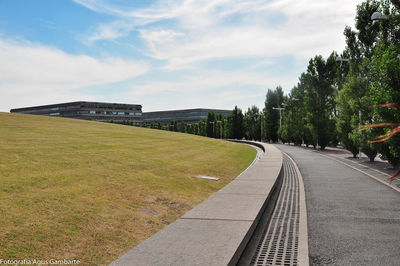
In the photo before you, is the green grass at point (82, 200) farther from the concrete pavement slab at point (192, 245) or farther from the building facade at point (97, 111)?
the building facade at point (97, 111)

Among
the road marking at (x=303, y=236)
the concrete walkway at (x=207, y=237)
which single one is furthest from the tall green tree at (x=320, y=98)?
the concrete walkway at (x=207, y=237)

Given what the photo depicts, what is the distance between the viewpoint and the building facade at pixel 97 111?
14738 centimetres

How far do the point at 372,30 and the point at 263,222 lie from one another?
23.6m

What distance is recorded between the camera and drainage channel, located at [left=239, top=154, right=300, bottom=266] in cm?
507

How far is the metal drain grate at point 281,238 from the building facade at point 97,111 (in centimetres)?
14097

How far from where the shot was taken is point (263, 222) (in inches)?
285

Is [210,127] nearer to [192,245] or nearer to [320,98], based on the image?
[320,98]

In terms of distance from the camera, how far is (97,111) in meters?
150

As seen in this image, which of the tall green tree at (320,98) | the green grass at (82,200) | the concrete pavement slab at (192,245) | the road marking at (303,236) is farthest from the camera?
the tall green tree at (320,98)

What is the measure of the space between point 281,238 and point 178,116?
177m

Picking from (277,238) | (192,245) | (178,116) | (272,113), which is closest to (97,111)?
(178,116)

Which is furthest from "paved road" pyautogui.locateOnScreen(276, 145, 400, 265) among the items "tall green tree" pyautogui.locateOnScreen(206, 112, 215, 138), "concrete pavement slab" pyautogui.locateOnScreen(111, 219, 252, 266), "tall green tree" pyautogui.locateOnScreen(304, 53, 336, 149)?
Answer: "tall green tree" pyautogui.locateOnScreen(206, 112, 215, 138)

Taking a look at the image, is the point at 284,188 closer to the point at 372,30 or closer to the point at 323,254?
the point at 323,254

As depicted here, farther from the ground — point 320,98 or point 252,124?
point 320,98
